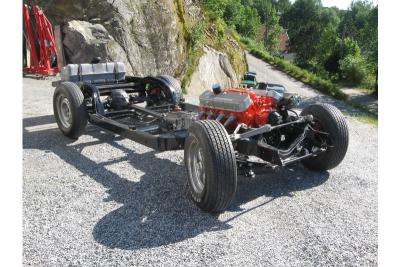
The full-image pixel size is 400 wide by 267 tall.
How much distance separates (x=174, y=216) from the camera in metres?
4.02

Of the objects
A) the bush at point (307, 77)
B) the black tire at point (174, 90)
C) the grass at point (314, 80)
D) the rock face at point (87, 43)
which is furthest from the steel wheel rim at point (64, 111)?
the bush at point (307, 77)

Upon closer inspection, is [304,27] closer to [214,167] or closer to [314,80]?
[314,80]

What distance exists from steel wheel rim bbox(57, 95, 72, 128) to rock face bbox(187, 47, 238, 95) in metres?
7.76

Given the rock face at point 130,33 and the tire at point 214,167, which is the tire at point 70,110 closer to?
the tire at point 214,167

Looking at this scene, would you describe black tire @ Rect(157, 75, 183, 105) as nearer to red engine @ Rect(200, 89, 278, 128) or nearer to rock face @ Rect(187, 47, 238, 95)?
red engine @ Rect(200, 89, 278, 128)

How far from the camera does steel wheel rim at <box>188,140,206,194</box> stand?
13.9 ft

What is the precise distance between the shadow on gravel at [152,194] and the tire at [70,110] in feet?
0.82

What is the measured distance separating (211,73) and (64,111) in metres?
9.71

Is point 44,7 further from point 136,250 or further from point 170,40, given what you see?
point 136,250

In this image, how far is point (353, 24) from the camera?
64.3m

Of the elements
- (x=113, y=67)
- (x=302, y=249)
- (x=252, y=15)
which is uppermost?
(x=252, y=15)

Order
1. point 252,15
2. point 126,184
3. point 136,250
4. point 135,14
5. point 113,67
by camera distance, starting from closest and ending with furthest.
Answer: point 136,250, point 126,184, point 113,67, point 135,14, point 252,15

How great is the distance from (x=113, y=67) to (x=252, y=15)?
5598 centimetres

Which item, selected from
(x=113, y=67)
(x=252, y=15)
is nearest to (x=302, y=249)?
(x=113, y=67)
